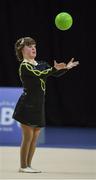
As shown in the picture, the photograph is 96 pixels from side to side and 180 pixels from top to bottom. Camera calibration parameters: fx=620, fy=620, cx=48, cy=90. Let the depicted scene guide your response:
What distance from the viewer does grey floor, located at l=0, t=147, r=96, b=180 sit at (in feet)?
16.2

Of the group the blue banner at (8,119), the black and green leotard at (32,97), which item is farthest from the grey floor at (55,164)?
the black and green leotard at (32,97)

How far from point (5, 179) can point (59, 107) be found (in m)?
6.25

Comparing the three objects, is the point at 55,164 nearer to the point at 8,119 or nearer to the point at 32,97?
the point at 32,97

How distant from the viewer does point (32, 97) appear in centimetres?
515

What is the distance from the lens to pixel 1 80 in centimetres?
1059

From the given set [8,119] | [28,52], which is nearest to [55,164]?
[28,52]

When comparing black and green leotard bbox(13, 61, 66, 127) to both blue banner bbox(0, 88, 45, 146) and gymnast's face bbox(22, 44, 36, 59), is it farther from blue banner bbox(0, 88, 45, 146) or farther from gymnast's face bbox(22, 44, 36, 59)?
blue banner bbox(0, 88, 45, 146)

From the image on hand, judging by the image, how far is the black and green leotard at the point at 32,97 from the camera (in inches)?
202

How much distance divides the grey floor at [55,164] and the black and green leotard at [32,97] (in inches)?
17.6

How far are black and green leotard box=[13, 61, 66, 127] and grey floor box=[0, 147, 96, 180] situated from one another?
17.6 inches

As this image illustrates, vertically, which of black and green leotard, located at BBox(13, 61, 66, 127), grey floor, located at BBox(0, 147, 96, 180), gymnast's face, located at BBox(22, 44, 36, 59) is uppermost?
gymnast's face, located at BBox(22, 44, 36, 59)

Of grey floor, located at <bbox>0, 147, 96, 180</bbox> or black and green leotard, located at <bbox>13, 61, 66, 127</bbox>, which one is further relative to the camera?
black and green leotard, located at <bbox>13, 61, 66, 127</bbox>

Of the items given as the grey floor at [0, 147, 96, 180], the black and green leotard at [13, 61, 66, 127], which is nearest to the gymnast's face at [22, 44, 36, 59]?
the black and green leotard at [13, 61, 66, 127]

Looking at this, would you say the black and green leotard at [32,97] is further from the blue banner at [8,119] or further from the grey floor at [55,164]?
the blue banner at [8,119]
